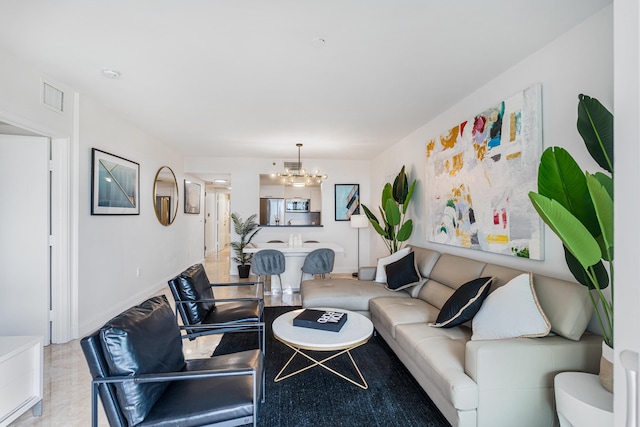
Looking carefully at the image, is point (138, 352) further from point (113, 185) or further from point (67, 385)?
point (113, 185)

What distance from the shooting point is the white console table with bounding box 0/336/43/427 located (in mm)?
1716

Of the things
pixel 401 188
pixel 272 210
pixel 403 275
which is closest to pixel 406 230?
pixel 401 188

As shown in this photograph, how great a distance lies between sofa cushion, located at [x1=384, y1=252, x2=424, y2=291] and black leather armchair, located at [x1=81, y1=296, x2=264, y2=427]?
216 centimetres

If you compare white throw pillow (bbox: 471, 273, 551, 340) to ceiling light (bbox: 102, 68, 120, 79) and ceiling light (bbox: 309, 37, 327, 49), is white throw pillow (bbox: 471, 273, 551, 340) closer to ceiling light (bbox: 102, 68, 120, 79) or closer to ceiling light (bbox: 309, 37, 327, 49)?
ceiling light (bbox: 309, 37, 327, 49)

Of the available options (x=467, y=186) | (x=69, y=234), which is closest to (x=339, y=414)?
(x=467, y=186)

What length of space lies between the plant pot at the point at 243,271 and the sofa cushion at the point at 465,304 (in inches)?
176

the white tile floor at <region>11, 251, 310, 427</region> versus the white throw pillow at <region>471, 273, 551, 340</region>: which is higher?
the white throw pillow at <region>471, 273, 551, 340</region>

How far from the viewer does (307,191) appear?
31.9 feet

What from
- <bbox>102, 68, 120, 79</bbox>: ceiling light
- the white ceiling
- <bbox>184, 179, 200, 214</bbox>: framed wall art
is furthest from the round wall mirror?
<bbox>102, 68, 120, 79</bbox>: ceiling light

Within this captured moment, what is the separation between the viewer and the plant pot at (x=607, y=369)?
1351 mm

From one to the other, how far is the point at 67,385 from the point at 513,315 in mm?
3252

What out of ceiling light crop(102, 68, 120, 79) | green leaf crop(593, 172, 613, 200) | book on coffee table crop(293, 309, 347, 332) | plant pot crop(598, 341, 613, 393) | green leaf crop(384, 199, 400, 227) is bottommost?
book on coffee table crop(293, 309, 347, 332)

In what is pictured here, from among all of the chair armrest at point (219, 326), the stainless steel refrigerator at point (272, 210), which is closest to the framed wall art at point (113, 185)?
the chair armrest at point (219, 326)

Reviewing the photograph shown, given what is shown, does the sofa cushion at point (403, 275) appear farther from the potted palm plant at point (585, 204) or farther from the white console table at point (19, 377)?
the white console table at point (19, 377)
